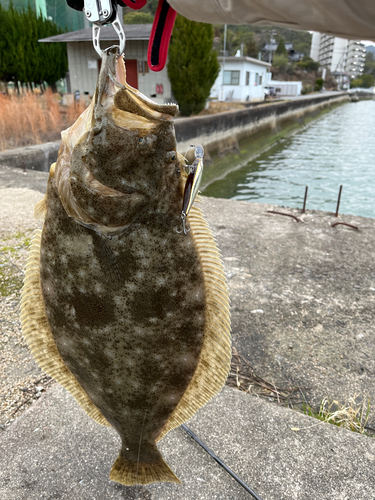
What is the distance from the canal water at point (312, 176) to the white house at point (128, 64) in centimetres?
525

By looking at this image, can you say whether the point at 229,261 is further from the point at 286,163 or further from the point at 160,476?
the point at 286,163

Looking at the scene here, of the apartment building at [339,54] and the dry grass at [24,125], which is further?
the apartment building at [339,54]

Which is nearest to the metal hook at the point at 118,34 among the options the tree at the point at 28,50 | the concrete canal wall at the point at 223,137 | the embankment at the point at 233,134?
the concrete canal wall at the point at 223,137

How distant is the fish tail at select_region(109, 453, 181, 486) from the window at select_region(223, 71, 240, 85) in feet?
98.1

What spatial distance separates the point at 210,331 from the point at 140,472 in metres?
0.77

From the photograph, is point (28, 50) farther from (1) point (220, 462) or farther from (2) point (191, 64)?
(1) point (220, 462)

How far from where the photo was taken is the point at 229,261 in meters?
4.23

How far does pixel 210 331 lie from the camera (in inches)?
51.8

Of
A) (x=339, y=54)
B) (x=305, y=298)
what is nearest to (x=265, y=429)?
(x=305, y=298)

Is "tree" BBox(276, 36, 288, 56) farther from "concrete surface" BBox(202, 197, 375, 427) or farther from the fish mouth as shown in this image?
the fish mouth

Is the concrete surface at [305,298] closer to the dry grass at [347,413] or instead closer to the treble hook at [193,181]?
the dry grass at [347,413]

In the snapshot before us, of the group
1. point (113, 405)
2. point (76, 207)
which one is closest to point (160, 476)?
point (113, 405)

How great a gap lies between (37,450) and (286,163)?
53.5 ft

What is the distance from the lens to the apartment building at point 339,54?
10712 centimetres
